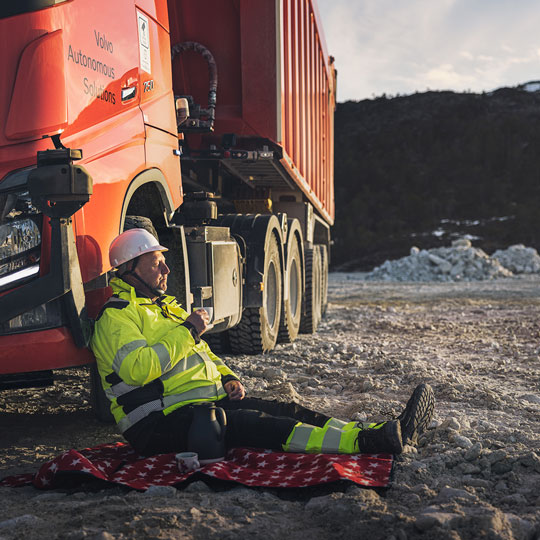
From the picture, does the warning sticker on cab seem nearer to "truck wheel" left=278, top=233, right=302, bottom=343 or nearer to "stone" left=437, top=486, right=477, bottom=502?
"stone" left=437, top=486, right=477, bottom=502

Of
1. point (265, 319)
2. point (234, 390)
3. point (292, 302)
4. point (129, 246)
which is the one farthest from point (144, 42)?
point (292, 302)

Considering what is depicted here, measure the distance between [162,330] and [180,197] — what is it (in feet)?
5.33

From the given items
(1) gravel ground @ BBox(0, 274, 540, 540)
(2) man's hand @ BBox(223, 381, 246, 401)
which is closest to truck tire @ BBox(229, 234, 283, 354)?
(1) gravel ground @ BBox(0, 274, 540, 540)

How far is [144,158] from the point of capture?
13.5 ft

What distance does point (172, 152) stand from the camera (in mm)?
4695

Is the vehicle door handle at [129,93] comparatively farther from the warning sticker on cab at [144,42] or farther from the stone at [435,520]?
the stone at [435,520]

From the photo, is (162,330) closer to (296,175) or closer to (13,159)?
(13,159)

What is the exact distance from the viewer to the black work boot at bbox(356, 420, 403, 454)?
10.7 feet

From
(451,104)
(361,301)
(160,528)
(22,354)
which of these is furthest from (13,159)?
(451,104)

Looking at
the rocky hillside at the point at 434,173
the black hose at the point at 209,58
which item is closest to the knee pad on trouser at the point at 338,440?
the black hose at the point at 209,58

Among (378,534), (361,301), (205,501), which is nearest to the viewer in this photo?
(378,534)

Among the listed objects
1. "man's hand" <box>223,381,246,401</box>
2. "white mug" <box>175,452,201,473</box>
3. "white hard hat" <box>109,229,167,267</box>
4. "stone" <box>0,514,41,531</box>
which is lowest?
"stone" <box>0,514,41,531</box>

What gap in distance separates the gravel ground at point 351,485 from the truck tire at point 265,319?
0.18 metres

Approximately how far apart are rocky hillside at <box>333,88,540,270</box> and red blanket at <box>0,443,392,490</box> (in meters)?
25.7
